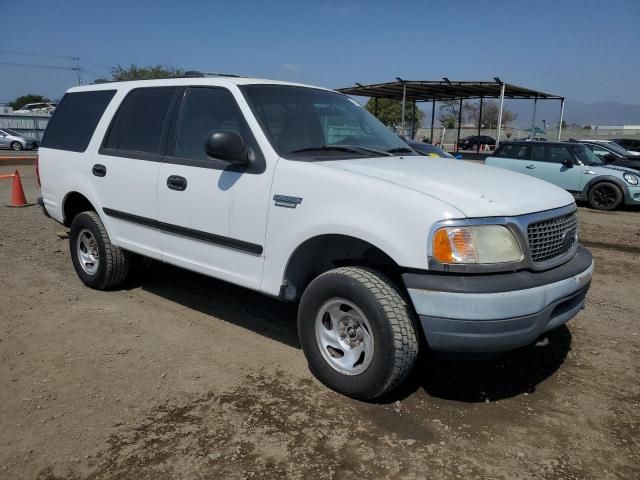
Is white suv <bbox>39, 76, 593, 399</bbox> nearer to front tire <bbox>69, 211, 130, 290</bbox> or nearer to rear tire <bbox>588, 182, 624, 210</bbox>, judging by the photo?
front tire <bbox>69, 211, 130, 290</bbox>

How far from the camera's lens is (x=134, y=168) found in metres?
4.44

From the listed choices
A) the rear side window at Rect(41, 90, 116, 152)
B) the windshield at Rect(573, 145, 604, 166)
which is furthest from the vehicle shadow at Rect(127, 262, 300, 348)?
the windshield at Rect(573, 145, 604, 166)

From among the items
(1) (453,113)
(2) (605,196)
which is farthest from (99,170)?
(1) (453,113)

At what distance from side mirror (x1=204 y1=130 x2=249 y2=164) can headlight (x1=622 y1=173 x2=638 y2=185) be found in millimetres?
11420

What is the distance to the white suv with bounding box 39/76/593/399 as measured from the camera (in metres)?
2.85

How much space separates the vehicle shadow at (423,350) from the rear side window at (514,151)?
33.1ft

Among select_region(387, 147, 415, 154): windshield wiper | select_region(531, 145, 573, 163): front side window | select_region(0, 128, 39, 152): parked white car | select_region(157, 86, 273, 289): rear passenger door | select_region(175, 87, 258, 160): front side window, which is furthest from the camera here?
select_region(0, 128, 39, 152): parked white car

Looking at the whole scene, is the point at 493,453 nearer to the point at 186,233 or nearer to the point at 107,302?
the point at 186,233

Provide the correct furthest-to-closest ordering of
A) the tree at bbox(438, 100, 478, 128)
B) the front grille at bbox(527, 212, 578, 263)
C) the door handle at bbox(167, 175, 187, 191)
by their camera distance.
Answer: the tree at bbox(438, 100, 478, 128) → the door handle at bbox(167, 175, 187, 191) → the front grille at bbox(527, 212, 578, 263)

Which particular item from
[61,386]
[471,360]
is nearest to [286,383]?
[471,360]

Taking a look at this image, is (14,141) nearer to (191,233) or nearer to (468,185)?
(191,233)

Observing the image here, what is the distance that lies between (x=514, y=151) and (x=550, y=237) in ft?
38.2

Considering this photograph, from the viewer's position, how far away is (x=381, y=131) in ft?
14.8

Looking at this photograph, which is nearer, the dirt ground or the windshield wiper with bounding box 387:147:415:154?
the dirt ground
